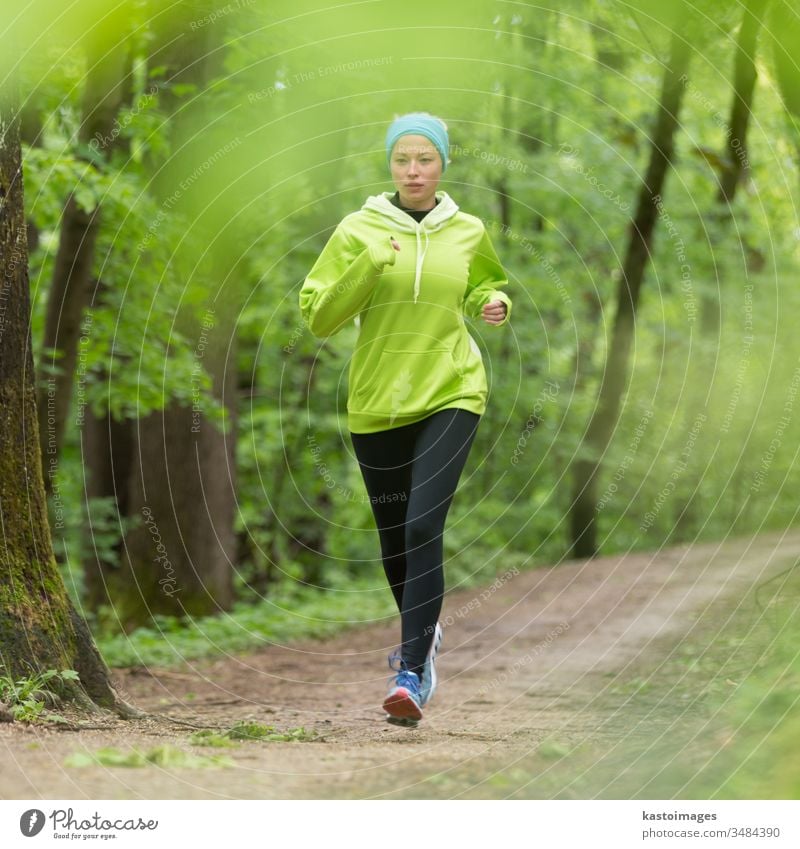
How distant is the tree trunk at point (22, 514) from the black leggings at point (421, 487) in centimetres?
145

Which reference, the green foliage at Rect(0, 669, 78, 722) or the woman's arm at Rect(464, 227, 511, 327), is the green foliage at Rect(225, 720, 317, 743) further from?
the woman's arm at Rect(464, 227, 511, 327)

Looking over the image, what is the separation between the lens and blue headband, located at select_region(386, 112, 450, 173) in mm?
4871

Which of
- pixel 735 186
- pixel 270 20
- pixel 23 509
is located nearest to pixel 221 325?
pixel 270 20

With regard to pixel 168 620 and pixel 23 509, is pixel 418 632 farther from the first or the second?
pixel 168 620

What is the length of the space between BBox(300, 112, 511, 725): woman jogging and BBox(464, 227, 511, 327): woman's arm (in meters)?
0.01

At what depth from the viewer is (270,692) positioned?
26.8 ft

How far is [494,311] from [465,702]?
2.81 m

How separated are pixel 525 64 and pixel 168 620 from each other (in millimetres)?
7434

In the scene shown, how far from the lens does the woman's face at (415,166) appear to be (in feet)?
16.0

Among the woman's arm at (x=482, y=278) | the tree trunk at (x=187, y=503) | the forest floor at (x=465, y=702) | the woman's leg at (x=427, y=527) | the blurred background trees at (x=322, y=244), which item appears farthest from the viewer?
the tree trunk at (x=187, y=503)

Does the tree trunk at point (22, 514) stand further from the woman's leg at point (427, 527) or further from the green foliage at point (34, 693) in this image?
the woman's leg at point (427, 527)

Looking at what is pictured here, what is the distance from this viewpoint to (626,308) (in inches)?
577

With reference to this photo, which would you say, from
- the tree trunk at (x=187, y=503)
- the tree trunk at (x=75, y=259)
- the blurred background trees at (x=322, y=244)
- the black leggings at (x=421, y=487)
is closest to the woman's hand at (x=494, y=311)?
the black leggings at (x=421, y=487)

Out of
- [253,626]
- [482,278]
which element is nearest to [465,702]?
[482,278]
